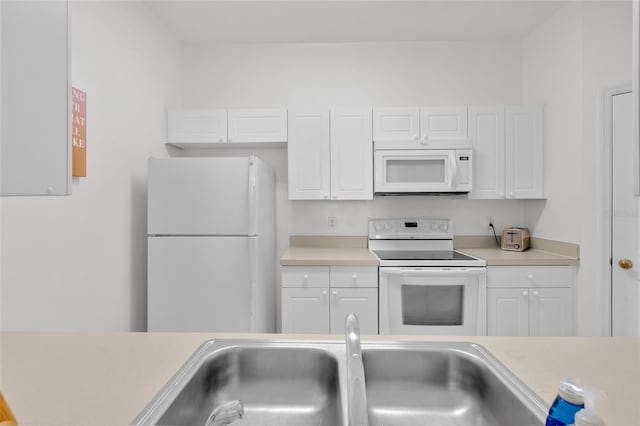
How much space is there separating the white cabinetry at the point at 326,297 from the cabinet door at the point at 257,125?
1092mm

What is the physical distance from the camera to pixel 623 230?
7.52 feet

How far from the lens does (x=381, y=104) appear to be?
3.22 metres

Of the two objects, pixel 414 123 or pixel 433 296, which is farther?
pixel 414 123

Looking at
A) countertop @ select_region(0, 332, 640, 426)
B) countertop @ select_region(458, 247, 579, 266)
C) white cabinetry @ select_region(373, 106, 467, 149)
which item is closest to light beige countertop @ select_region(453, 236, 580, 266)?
countertop @ select_region(458, 247, 579, 266)

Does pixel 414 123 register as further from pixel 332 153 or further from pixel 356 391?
pixel 356 391

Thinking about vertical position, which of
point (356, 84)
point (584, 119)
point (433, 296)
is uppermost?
point (356, 84)

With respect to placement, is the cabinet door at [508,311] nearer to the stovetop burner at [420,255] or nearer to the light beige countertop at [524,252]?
the light beige countertop at [524,252]

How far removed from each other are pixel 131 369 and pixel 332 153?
2264 mm

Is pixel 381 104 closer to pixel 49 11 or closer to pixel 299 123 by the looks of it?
pixel 299 123

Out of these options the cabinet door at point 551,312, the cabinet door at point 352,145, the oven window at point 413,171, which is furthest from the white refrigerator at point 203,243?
the cabinet door at point 551,312

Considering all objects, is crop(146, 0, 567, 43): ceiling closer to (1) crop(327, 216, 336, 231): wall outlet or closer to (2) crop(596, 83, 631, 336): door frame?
(2) crop(596, 83, 631, 336): door frame

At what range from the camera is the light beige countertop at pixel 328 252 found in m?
2.61

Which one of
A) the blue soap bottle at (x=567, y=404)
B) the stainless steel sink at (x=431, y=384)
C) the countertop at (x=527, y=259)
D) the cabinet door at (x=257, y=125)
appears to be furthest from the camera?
the cabinet door at (x=257, y=125)

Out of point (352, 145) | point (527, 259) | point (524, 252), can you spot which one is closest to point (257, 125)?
point (352, 145)
